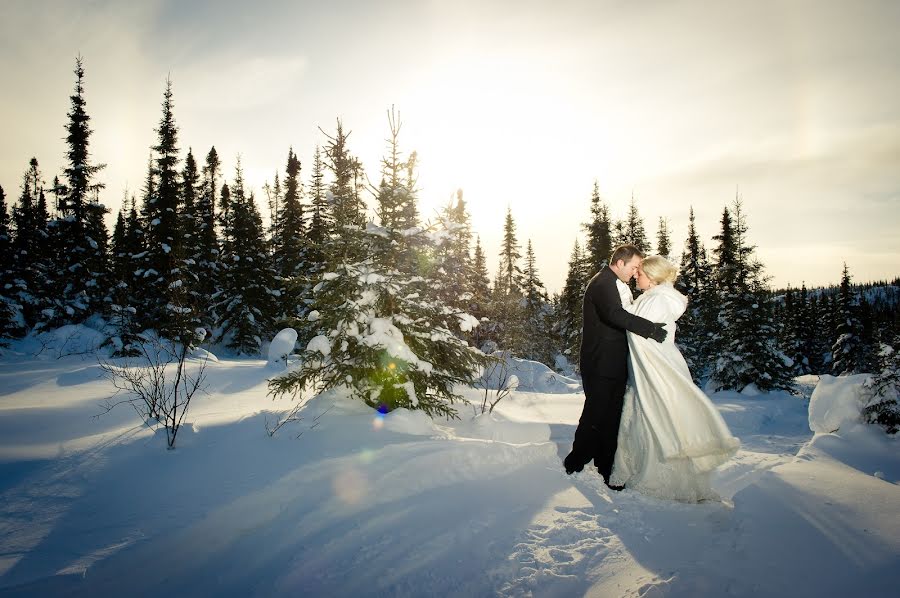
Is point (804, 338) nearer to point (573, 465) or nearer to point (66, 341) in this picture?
point (573, 465)

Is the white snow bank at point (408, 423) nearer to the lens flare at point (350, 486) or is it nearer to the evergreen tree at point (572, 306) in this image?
the lens flare at point (350, 486)

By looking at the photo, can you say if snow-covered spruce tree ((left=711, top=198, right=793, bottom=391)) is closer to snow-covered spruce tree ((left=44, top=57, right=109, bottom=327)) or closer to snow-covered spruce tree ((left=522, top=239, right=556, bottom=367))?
snow-covered spruce tree ((left=522, top=239, right=556, bottom=367))

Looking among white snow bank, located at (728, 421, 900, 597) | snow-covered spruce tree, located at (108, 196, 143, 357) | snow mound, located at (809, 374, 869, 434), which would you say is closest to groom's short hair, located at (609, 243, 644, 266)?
white snow bank, located at (728, 421, 900, 597)

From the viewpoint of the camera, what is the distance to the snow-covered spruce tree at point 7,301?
21.4 meters

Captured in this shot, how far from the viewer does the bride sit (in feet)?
13.1

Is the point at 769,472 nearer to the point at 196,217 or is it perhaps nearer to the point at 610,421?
the point at 610,421

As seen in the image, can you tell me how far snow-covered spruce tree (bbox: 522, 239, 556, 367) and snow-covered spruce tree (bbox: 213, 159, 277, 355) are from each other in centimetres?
2106

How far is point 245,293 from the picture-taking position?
28453mm

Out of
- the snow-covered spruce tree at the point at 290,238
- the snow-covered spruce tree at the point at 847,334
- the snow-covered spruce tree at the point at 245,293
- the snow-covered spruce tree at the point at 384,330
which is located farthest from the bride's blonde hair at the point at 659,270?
the snow-covered spruce tree at the point at 847,334

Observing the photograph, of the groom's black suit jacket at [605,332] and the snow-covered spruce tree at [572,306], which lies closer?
the groom's black suit jacket at [605,332]

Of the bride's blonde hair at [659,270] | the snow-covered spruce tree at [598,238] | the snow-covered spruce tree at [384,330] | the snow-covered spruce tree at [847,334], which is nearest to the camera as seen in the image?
the bride's blonde hair at [659,270]

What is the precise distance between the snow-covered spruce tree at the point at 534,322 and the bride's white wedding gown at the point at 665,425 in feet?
104

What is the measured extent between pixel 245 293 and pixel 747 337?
101ft

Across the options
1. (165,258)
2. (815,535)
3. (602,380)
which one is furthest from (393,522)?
(165,258)
